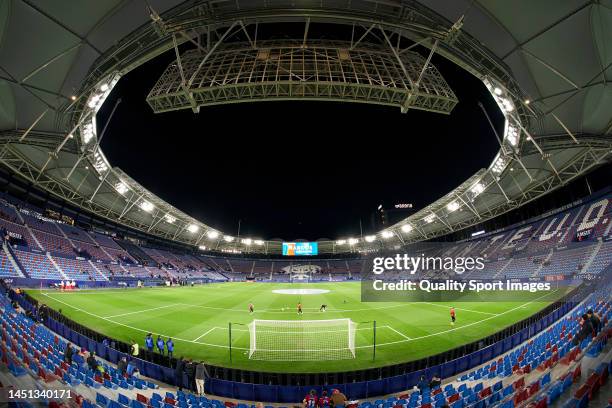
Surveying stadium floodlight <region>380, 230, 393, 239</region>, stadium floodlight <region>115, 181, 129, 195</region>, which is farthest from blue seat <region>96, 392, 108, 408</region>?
stadium floodlight <region>380, 230, 393, 239</region>

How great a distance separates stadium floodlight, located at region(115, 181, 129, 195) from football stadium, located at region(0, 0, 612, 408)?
0.16 metres

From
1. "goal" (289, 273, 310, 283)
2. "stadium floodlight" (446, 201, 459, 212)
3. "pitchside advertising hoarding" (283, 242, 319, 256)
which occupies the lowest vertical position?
A: "goal" (289, 273, 310, 283)

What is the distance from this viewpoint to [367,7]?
11281mm

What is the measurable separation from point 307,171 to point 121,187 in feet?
104

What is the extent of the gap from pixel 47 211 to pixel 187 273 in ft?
98.4

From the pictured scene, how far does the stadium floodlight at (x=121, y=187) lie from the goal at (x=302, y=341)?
25.3 m

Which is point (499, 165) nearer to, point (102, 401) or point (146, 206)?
point (102, 401)

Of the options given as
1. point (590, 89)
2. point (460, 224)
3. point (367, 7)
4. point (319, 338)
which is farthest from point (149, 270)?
point (590, 89)

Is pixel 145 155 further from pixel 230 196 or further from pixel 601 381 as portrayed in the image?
pixel 601 381

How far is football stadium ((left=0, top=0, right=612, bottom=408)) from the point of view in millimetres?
10930

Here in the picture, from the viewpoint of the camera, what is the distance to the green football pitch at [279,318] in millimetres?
16719

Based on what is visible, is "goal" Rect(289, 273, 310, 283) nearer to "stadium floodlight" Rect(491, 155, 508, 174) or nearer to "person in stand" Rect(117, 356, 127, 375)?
"stadium floodlight" Rect(491, 155, 508, 174)

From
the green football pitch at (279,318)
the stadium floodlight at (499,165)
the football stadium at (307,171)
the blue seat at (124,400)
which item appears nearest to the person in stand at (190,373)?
the football stadium at (307,171)

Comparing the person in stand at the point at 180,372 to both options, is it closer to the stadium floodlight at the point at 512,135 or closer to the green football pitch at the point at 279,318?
the green football pitch at the point at 279,318
